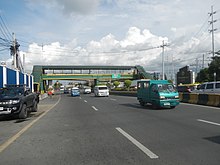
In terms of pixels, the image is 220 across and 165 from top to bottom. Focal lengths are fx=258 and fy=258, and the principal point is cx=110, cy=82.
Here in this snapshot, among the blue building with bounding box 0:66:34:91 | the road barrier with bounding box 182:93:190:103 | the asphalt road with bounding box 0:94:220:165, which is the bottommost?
the asphalt road with bounding box 0:94:220:165

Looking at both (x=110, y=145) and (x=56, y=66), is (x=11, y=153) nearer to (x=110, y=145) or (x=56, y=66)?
(x=110, y=145)

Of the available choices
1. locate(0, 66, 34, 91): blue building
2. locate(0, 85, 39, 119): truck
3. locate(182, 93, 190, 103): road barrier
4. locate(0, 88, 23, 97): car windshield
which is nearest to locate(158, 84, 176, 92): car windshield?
locate(182, 93, 190, 103): road barrier

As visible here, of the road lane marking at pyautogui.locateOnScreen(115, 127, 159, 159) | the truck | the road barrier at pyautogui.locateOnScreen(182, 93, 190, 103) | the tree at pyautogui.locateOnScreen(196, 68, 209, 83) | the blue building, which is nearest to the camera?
the road lane marking at pyautogui.locateOnScreen(115, 127, 159, 159)

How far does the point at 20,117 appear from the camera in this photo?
13.9 meters

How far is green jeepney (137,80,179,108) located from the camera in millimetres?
16664

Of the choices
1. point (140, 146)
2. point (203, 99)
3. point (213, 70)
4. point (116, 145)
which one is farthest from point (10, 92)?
point (213, 70)

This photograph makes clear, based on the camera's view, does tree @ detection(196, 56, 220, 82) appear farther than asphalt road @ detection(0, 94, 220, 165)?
Yes

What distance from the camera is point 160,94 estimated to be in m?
16.7

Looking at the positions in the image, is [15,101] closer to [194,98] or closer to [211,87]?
[194,98]

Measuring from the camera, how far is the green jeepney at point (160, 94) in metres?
16.7

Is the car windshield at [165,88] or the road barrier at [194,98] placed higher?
the car windshield at [165,88]

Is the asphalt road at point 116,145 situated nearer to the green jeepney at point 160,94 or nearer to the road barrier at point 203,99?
the green jeepney at point 160,94

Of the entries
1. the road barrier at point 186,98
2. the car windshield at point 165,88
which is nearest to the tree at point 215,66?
the road barrier at point 186,98

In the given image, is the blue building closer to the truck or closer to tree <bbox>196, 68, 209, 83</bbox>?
the truck
